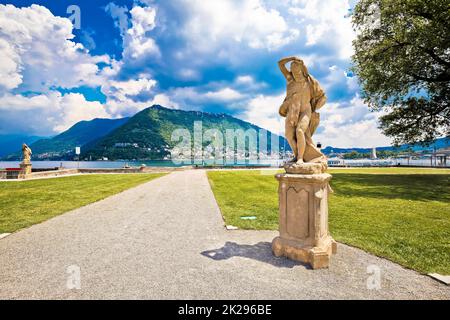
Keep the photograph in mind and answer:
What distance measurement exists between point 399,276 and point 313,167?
7.67ft

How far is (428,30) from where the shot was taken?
14.8 metres

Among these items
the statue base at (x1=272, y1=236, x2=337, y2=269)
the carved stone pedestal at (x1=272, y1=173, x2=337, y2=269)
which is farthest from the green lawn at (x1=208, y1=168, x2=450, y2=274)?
the carved stone pedestal at (x1=272, y1=173, x2=337, y2=269)

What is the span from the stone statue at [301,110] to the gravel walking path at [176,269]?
2.05 m

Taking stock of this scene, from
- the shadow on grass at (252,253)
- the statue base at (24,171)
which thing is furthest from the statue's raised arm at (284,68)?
the statue base at (24,171)

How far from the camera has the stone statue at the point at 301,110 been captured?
200 inches

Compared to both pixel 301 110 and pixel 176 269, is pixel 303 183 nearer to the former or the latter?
pixel 301 110

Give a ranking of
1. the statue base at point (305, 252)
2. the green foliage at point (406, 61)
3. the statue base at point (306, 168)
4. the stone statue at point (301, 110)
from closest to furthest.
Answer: the statue base at point (305, 252), the statue base at point (306, 168), the stone statue at point (301, 110), the green foliage at point (406, 61)

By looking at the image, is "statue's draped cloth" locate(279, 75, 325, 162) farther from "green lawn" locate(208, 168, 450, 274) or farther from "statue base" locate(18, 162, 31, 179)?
"statue base" locate(18, 162, 31, 179)

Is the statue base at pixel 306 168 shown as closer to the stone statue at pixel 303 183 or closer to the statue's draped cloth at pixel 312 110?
the stone statue at pixel 303 183

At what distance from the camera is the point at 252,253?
509 centimetres

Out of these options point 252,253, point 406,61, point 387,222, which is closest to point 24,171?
point 252,253

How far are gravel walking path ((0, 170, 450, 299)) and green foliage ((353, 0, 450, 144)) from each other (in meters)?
17.8

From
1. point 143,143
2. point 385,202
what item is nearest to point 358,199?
point 385,202
